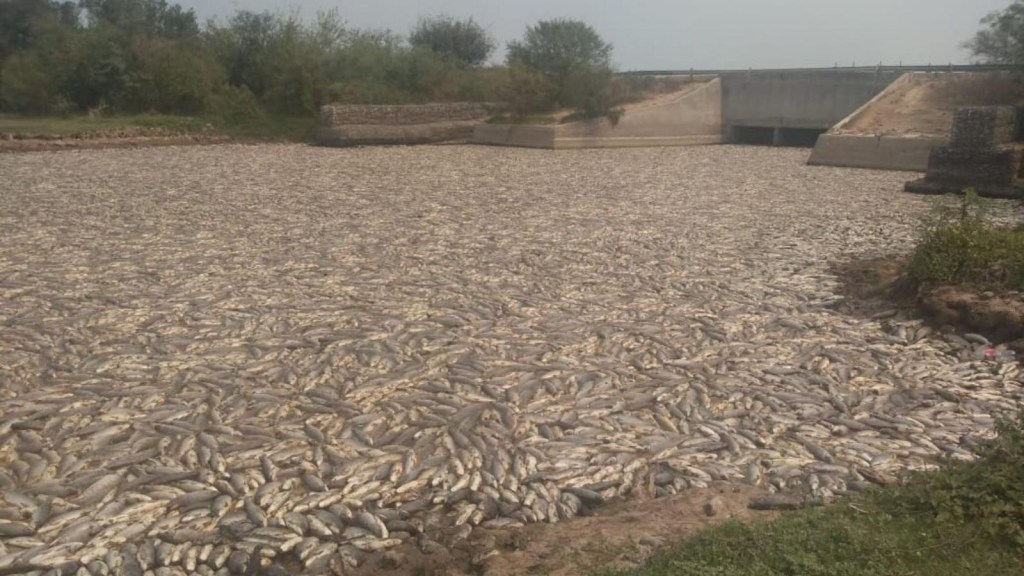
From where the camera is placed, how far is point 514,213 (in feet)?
48.0

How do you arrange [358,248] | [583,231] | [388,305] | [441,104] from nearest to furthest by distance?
[388,305] < [358,248] < [583,231] < [441,104]

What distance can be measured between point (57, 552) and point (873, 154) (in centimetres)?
2389

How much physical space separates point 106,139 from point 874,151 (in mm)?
21751

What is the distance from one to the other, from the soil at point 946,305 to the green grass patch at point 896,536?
130 inches

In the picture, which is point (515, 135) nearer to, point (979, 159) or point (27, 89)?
point (979, 159)

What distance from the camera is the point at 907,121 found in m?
26.3

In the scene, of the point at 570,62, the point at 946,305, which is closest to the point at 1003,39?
the point at 570,62

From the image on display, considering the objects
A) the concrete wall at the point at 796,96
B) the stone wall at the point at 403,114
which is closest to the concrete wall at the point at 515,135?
the stone wall at the point at 403,114

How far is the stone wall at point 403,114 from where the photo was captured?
2920 cm

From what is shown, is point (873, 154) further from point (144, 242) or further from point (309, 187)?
point (144, 242)

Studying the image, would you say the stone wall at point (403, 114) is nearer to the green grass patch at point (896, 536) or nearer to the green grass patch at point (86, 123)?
the green grass patch at point (86, 123)

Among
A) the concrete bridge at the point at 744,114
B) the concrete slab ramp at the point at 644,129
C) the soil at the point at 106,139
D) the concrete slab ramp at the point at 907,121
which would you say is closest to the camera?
the concrete slab ramp at the point at 907,121

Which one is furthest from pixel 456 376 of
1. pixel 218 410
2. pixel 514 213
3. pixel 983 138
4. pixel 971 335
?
pixel 983 138

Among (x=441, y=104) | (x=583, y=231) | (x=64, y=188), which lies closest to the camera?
(x=583, y=231)
